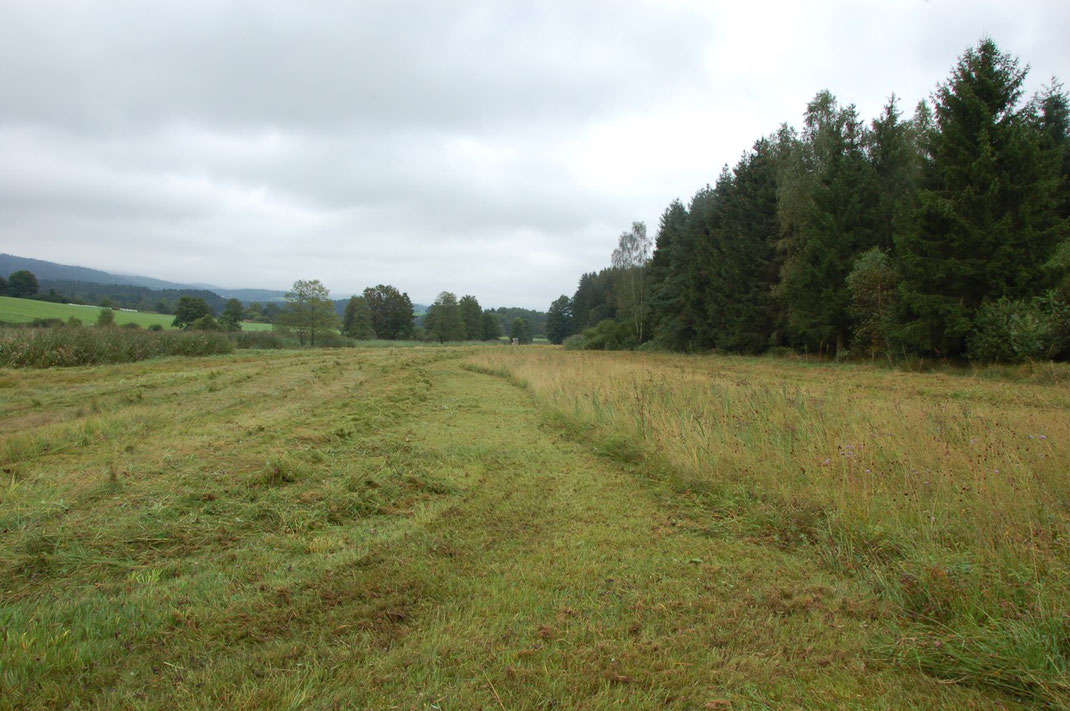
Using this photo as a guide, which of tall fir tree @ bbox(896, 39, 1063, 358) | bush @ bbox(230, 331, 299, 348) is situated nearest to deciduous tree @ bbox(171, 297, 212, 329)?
bush @ bbox(230, 331, 299, 348)

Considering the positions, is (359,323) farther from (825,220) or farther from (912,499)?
(912,499)

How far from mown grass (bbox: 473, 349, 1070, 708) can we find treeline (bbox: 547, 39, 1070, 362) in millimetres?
10767

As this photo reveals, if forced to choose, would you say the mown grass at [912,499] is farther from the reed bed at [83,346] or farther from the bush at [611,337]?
the bush at [611,337]

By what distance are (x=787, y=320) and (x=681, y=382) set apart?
2261cm

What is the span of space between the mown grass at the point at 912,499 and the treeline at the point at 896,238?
35.3ft

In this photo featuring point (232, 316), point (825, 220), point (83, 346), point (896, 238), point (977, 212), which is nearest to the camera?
point (977, 212)

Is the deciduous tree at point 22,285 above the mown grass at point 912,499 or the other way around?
above

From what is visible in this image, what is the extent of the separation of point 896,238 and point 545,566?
23.6 meters

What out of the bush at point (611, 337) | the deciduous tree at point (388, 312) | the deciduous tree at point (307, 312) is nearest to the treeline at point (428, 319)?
the deciduous tree at point (388, 312)

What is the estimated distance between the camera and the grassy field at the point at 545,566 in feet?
8.70

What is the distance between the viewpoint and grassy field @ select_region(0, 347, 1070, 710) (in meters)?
2.65

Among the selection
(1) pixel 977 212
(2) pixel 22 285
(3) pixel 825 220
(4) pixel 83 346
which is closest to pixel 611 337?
(3) pixel 825 220

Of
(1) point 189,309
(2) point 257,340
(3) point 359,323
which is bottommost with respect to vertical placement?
(2) point 257,340

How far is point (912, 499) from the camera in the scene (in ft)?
15.9
